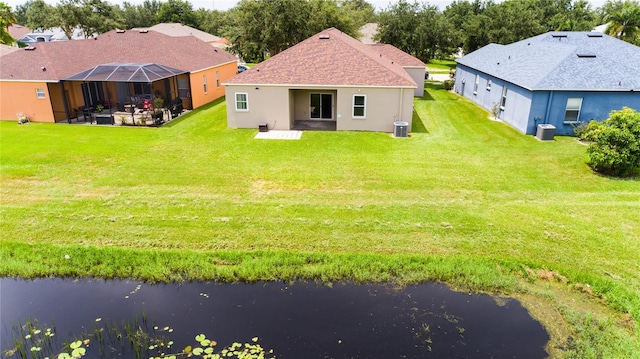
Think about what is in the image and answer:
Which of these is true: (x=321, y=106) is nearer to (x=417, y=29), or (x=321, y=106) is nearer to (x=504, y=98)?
(x=504, y=98)

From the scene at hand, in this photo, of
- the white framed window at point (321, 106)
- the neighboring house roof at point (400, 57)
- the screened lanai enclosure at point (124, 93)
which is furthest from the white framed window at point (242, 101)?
the neighboring house roof at point (400, 57)

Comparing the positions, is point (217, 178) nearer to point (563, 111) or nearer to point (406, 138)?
point (406, 138)

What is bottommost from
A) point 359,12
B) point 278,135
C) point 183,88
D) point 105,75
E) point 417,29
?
point 278,135

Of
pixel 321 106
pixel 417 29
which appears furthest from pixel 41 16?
pixel 321 106

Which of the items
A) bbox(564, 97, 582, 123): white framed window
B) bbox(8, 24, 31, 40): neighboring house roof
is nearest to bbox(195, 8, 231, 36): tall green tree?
bbox(8, 24, 31, 40): neighboring house roof

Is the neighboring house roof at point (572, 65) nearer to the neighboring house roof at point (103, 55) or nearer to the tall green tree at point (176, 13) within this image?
the neighboring house roof at point (103, 55)

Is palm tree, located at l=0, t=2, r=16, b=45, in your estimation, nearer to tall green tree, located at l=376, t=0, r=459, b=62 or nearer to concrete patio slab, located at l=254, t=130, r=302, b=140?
concrete patio slab, located at l=254, t=130, r=302, b=140

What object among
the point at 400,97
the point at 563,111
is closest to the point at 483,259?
the point at 400,97
